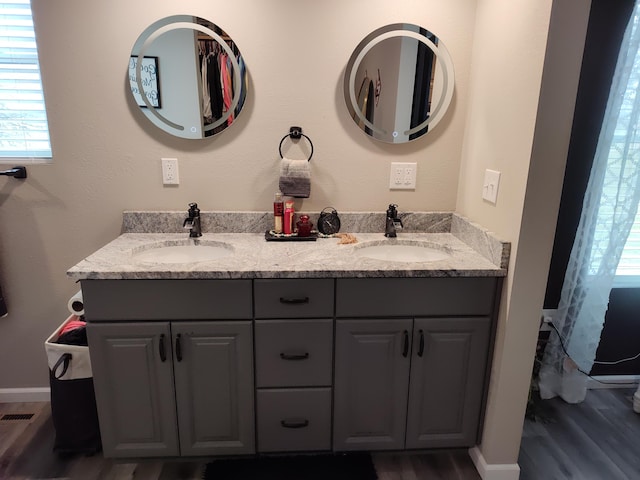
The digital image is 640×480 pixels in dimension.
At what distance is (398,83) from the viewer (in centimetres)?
193

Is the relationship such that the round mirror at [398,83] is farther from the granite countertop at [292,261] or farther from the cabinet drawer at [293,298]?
the cabinet drawer at [293,298]

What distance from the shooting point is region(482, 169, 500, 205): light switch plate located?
1619 mm

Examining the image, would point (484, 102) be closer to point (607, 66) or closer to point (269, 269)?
point (607, 66)

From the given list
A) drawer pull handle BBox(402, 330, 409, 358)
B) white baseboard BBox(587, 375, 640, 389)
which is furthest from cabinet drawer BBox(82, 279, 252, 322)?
white baseboard BBox(587, 375, 640, 389)

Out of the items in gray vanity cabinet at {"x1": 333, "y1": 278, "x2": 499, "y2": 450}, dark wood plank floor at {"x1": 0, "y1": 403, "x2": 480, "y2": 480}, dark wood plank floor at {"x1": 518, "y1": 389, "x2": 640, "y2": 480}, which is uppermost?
gray vanity cabinet at {"x1": 333, "y1": 278, "x2": 499, "y2": 450}

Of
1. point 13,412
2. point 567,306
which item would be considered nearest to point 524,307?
point 567,306

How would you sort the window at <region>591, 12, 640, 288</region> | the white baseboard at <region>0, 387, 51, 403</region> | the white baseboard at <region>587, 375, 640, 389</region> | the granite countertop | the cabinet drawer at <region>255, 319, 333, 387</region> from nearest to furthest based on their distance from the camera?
the granite countertop < the cabinet drawer at <region>255, 319, 333, 387</region> < the window at <region>591, 12, 640, 288</region> < the white baseboard at <region>0, 387, 51, 403</region> < the white baseboard at <region>587, 375, 640, 389</region>

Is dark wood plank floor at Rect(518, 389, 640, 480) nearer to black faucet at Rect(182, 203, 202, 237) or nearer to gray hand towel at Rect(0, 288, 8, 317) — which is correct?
black faucet at Rect(182, 203, 202, 237)

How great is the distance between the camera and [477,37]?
1840 millimetres

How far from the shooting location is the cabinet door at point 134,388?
1.55 m

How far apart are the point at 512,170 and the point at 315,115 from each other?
884 mm

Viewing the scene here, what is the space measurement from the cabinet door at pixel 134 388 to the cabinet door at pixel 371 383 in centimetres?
66

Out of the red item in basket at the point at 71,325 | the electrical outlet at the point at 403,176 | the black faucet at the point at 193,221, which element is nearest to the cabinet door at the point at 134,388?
the red item in basket at the point at 71,325

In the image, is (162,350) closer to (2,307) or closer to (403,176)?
(2,307)
